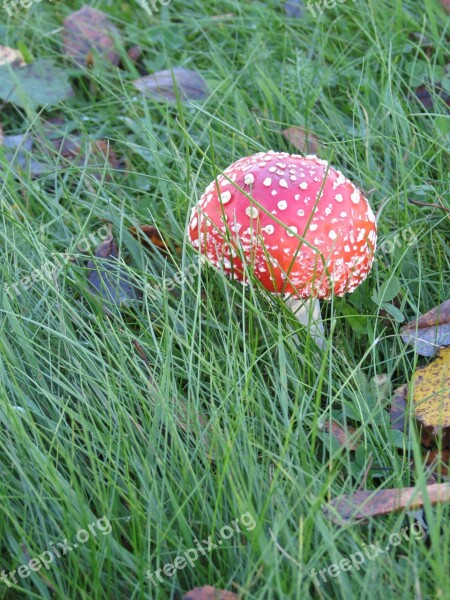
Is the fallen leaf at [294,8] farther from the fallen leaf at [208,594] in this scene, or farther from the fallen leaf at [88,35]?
the fallen leaf at [208,594]

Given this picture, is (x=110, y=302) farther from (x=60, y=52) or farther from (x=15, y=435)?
(x=60, y=52)

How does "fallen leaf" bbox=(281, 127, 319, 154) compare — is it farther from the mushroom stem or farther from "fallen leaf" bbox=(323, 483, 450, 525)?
"fallen leaf" bbox=(323, 483, 450, 525)

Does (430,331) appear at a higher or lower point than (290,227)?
lower

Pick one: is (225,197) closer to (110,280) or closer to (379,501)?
(110,280)

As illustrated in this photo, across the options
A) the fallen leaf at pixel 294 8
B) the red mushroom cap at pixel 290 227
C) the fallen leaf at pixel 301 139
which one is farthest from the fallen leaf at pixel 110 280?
the fallen leaf at pixel 294 8

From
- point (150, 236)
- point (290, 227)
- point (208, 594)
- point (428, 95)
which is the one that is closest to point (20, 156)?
point (150, 236)

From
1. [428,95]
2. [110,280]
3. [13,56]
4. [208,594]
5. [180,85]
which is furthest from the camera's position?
[13,56]
